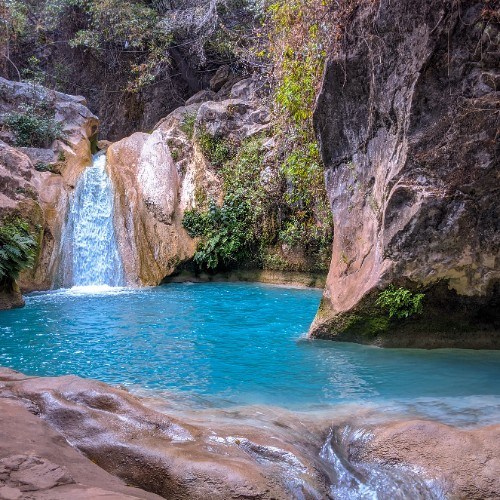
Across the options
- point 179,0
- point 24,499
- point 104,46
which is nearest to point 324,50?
point 24,499

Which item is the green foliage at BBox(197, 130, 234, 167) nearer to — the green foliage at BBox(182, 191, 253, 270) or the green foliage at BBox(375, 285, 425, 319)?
the green foliage at BBox(182, 191, 253, 270)

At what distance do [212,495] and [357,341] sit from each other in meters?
4.61

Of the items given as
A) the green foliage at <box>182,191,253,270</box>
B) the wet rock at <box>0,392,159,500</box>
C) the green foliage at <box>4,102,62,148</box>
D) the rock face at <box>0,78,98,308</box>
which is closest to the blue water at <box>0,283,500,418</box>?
the wet rock at <box>0,392,159,500</box>

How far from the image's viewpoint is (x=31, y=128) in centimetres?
1631

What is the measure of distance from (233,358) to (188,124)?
1169 centimetres

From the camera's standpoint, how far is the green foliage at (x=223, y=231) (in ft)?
48.1

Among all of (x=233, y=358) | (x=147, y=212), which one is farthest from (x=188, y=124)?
(x=233, y=358)

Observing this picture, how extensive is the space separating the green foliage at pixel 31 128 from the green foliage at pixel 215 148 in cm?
405

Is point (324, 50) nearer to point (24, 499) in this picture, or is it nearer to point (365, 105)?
point (365, 105)

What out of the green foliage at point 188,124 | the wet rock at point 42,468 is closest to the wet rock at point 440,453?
the wet rock at point 42,468

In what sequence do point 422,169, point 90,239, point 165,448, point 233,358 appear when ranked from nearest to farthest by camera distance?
1. point 165,448
2. point 422,169
3. point 233,358
4. point 90,239

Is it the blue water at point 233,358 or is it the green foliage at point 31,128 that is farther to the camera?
the green foliage at point 31,128

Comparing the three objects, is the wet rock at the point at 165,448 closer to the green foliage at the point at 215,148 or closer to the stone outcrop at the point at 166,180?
the stone outcrop at the point at 166,180

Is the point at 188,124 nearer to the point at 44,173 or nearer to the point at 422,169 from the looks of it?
the point at 44,173
